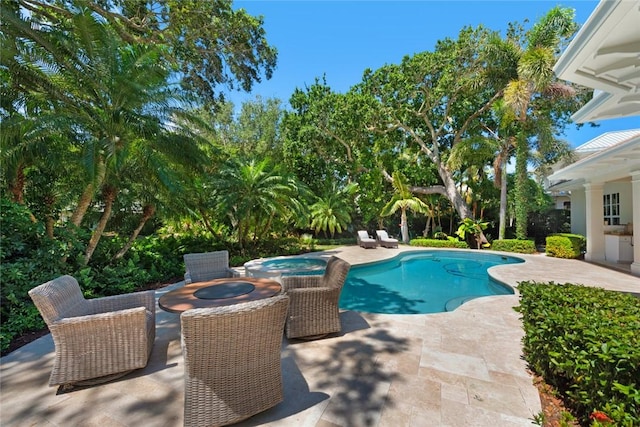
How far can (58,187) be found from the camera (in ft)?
21.2

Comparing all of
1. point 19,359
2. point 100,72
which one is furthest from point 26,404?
point 100,72

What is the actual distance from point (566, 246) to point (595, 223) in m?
→ 1.43

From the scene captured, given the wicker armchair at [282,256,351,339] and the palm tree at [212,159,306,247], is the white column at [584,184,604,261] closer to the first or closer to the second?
the palm tree at [212,159,306,247]

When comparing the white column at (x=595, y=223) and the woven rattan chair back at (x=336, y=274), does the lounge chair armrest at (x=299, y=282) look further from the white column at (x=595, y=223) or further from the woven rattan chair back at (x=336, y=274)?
the white column at (x=595, y=223)

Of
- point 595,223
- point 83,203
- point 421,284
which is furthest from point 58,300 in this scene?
point 595,223

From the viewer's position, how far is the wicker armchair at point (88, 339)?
2.86 m

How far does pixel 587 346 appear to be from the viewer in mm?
2281

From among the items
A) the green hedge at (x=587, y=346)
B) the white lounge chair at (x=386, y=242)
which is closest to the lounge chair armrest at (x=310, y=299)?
the green hedge at (x=587, y=346)

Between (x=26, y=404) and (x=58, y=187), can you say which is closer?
(x=26, y=404)

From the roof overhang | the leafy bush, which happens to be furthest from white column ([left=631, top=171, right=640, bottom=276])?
the leafy bush

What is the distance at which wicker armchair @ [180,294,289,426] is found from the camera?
224cm

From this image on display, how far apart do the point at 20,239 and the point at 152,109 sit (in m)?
3.68

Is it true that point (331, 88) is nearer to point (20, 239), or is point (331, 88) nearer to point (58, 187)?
point (58, 187)

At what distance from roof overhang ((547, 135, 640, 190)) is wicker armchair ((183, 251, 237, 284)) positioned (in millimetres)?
9344
